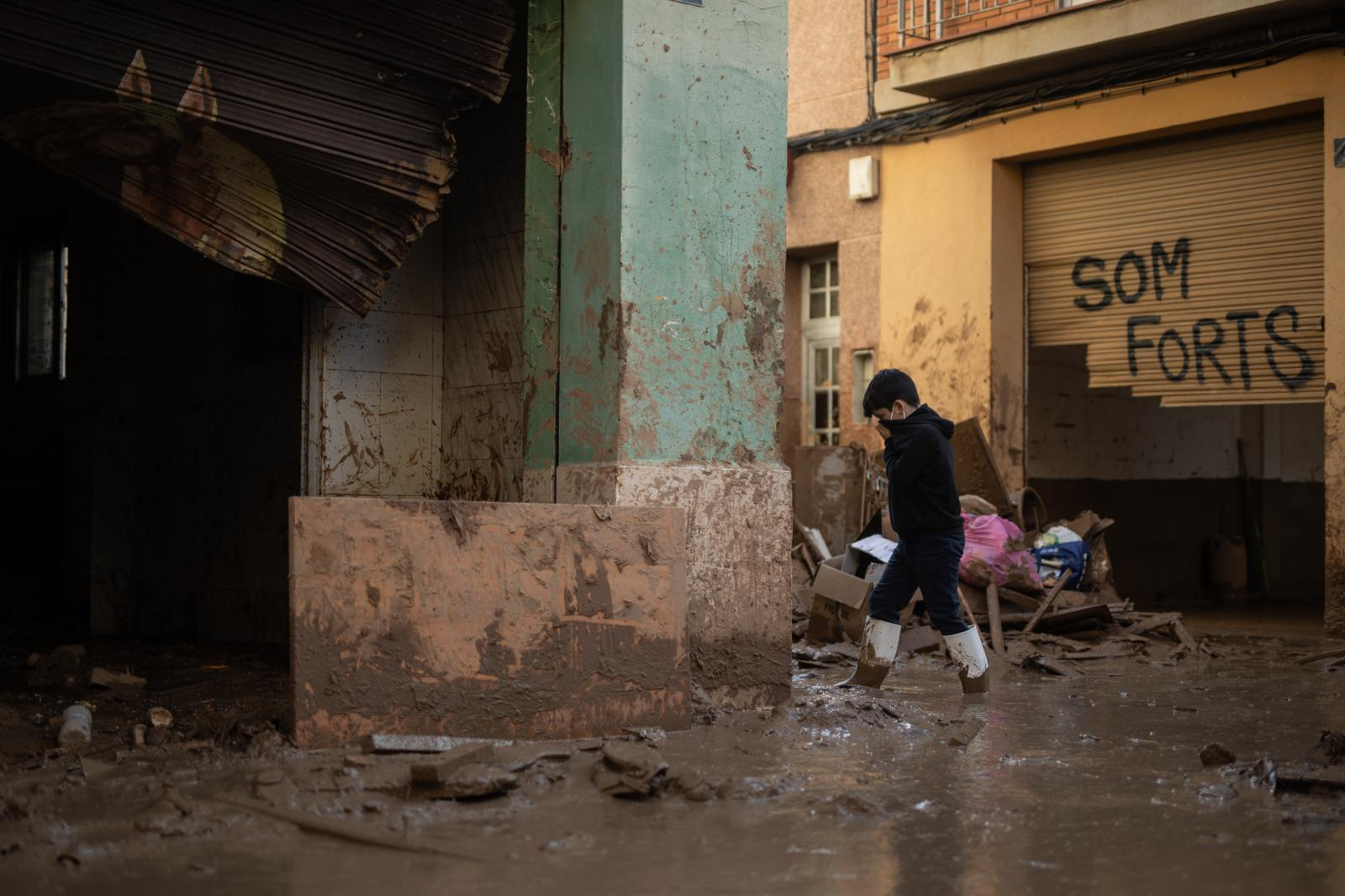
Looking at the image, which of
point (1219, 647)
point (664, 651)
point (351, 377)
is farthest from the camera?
point (1219, 647)

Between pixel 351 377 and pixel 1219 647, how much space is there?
650cm

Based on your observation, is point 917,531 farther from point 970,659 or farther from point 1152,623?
point 1152,623

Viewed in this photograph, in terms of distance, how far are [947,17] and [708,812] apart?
10448 mm

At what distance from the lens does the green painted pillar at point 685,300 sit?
6.26 m

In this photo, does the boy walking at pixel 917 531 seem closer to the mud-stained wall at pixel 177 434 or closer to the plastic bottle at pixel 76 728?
the mud-stained wall at pixel 177 434

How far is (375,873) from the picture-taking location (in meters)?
3.64

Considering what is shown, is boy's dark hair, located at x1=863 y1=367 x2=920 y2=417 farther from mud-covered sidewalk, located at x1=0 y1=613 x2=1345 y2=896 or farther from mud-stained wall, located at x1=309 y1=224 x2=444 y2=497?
mud-stained wall, located at x1=309 y1=224 x2=444 y2=497

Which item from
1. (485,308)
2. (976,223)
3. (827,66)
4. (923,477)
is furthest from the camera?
(827,66)

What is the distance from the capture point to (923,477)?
7.16 metres

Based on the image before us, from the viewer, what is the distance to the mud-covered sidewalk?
3.64m

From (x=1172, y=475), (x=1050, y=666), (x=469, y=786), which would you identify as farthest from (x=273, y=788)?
(x=1172, y=475)

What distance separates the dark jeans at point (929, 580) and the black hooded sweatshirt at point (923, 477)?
68 mm

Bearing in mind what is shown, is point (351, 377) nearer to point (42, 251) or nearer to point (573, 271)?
point (573, 271)

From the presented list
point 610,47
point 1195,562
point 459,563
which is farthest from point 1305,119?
point 459,563
